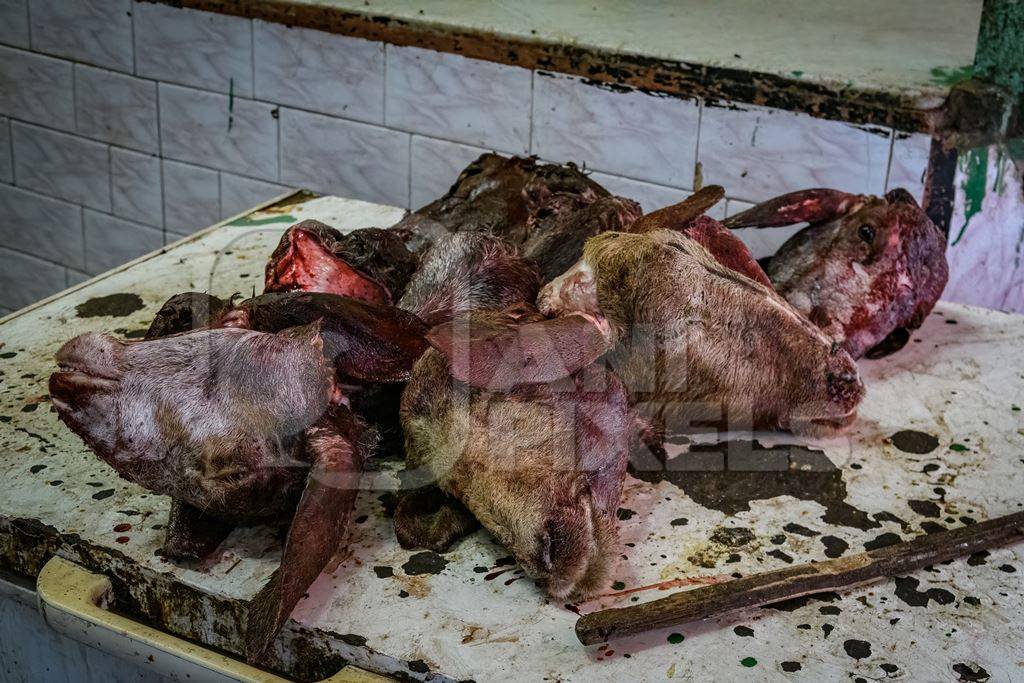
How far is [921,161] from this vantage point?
2906 millimetres

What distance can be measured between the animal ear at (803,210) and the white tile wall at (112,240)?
2.78m

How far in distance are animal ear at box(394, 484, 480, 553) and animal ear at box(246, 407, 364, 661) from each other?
0.11 m

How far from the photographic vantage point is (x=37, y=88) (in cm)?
453

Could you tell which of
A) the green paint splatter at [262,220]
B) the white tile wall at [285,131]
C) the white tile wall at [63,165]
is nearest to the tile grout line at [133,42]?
the white tile wall at [285,131]

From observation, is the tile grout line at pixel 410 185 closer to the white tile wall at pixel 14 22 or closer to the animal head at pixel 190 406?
the white tile wall at pixel 14 22

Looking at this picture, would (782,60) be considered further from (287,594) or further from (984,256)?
(287,594)

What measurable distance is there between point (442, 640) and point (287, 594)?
0.71ft

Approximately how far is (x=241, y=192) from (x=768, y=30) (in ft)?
6.16

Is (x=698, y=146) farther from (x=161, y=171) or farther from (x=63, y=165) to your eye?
(x=63, y=165)

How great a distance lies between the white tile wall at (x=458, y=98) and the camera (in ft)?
11.4

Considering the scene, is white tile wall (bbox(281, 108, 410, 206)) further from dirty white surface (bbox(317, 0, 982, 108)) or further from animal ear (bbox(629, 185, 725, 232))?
animal ear (bbox(629, 185, 725, 232))

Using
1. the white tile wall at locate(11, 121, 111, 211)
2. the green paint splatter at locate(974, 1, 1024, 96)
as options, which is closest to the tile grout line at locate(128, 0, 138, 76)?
the white tile wall at locate(11, 121, 111, 211)

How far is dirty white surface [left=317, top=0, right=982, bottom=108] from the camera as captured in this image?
304 cm

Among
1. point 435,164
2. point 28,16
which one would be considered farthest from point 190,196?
point 435,164
